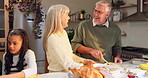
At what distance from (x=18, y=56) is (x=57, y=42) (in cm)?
34

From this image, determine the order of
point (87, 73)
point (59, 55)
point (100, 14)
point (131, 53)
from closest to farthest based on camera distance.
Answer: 1. point (87, 73)
2. point (59, 55)
3. point (100, 14)
4. point (131, 53)

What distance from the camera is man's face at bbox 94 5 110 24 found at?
205cm

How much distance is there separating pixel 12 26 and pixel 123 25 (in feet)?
7.60

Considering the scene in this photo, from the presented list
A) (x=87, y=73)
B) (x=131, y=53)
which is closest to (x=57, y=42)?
(x=87, y=73)

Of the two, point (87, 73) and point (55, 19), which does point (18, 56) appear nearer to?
point (55, 19)

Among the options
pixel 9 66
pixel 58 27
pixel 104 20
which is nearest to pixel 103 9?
pixel 104 20

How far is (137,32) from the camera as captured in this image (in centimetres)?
354

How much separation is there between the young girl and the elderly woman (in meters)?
0.15

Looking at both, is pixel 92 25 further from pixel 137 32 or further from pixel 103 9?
pixel 137 32

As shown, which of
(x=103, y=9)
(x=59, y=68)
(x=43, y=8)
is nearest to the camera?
(x=59, y=68)

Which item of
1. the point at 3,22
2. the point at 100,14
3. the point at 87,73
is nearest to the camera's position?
the point at 87,73

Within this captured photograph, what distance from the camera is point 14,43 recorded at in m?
1.33

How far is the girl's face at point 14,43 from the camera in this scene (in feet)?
4.31

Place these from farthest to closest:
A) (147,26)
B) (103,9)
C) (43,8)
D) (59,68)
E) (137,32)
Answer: (43,8), (137,32), (147,26), (103,9), (59,68)
